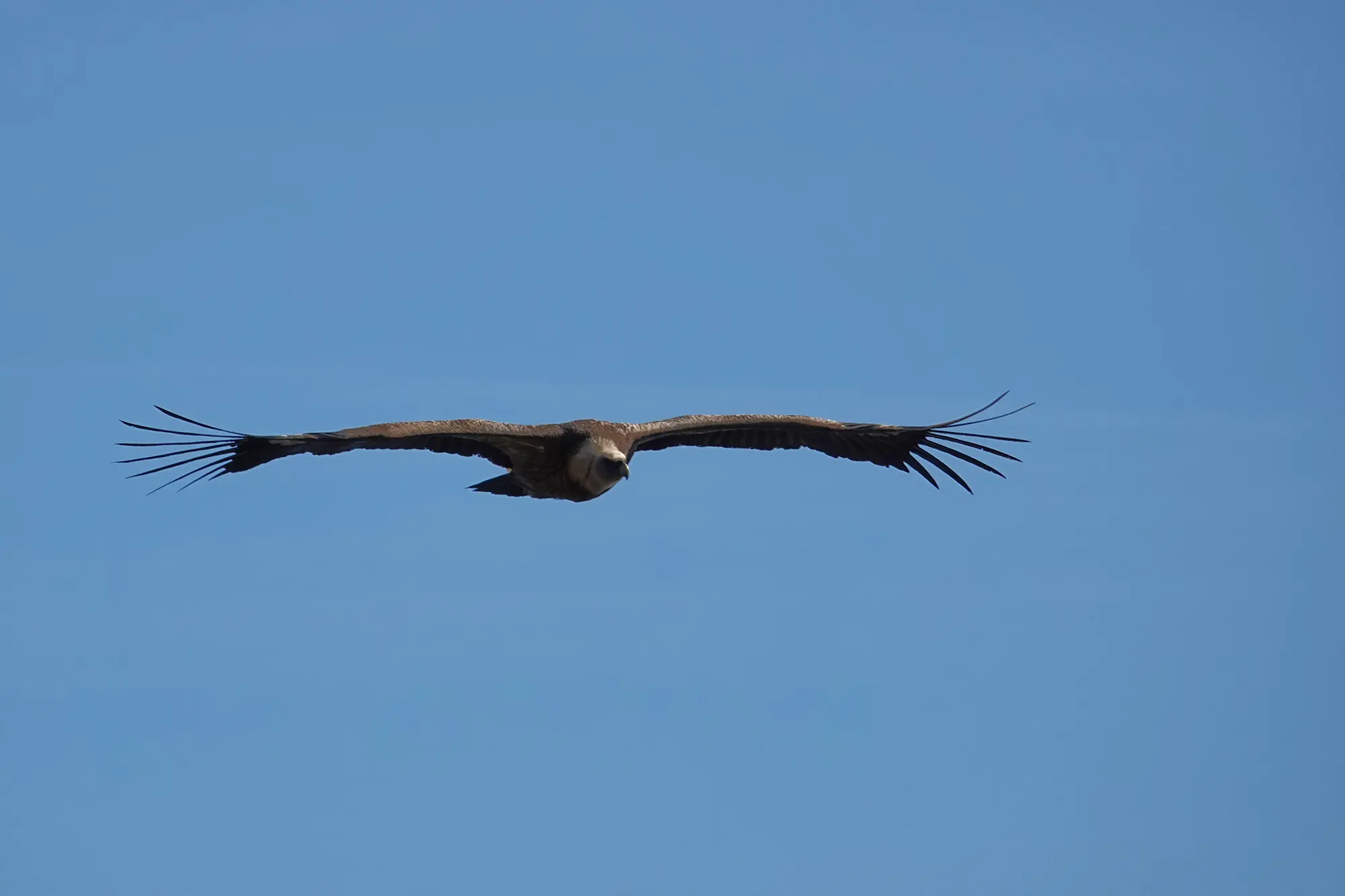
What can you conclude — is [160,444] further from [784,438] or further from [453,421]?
[784,438]

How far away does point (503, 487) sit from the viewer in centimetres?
2194

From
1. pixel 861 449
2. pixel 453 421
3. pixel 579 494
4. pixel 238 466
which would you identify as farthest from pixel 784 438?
pixel 238 466

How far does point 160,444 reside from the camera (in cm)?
1898

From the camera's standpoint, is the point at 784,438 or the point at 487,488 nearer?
the point at 487,488

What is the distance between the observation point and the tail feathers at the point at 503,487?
21.8m

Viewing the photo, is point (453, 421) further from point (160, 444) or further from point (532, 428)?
point (160, 444)

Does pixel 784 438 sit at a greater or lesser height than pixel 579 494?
greater

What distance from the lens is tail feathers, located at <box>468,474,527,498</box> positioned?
21.8 metres

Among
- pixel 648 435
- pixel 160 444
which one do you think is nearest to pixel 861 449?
pixel 648 435

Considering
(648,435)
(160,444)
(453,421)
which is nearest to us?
(160,444)

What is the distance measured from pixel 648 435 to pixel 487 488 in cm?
199

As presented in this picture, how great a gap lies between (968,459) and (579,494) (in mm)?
4824

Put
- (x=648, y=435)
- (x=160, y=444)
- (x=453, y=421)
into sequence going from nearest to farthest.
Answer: (x=160, y=444) → (x=453, y=421) → (x=648, y=435)

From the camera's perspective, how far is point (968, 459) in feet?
75.8
